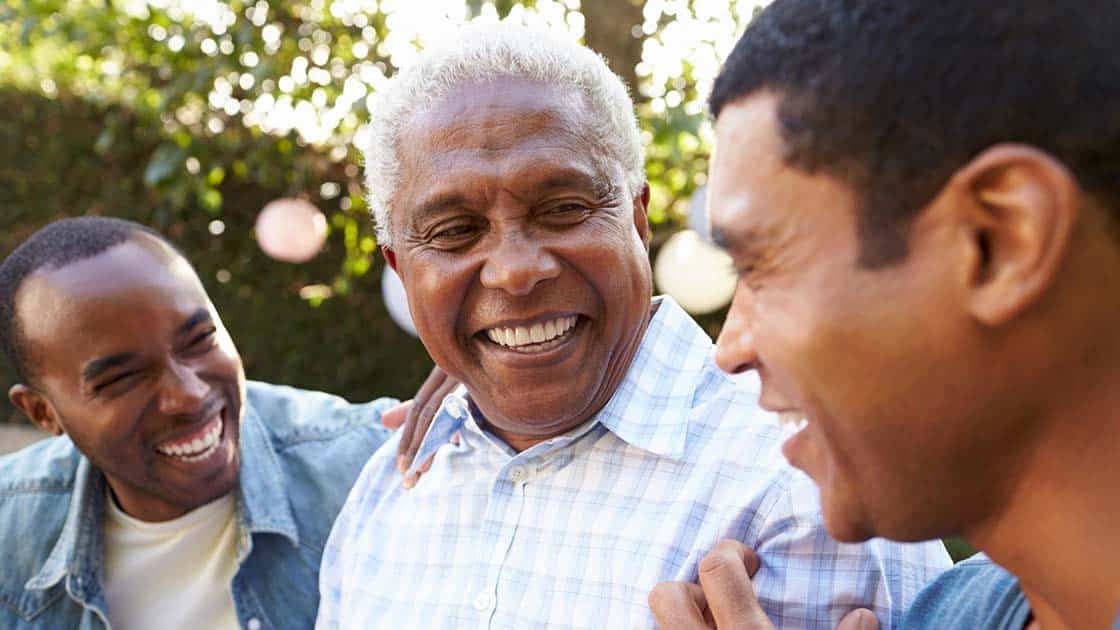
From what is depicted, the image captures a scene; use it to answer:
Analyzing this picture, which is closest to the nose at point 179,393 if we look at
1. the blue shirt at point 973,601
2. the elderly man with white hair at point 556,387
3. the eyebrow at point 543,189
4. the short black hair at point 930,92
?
the elderly man with white hair at point 556,387

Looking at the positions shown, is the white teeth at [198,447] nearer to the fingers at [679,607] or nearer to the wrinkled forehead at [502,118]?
the wrinkled forehead at [502,118]

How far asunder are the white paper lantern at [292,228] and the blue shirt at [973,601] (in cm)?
588

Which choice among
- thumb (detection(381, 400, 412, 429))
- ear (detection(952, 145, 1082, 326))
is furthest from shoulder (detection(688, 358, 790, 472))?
thumb (detection(381, 400, 412, 429))

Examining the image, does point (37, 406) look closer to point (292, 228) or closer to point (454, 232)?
point (454, 232)

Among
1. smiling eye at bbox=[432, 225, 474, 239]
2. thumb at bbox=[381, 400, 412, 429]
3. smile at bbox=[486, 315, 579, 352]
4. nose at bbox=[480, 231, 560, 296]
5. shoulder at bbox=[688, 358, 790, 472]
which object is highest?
smiling eye at bbox=[432, 225, 474, 239]

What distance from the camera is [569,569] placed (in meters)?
1.82

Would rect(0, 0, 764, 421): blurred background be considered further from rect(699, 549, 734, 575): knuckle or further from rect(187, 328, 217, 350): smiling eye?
rect(699, 549, 734, 575): knuckle

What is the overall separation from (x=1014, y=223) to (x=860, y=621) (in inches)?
33.1

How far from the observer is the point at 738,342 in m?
1.33

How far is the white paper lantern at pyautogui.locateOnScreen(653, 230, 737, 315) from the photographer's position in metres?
5.73

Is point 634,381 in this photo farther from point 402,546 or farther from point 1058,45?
point 1058,45

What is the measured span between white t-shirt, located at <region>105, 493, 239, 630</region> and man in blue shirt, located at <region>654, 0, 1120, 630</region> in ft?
7.61

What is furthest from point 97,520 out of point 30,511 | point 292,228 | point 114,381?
point 292,228

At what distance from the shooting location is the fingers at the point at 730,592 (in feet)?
4.99
